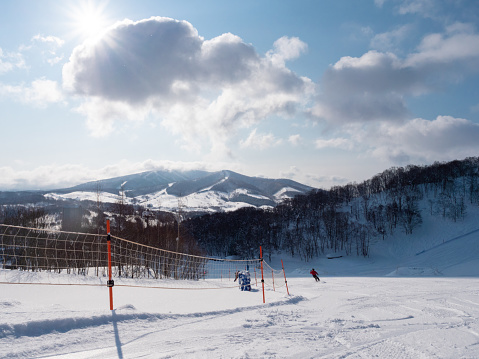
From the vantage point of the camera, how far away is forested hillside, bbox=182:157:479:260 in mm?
83188

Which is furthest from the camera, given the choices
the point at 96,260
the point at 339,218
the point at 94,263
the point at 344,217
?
the point at 344,217

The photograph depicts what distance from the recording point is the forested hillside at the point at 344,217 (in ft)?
273

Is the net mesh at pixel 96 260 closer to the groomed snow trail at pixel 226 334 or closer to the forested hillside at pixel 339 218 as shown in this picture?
the groomed snow trail at pixel 226 334

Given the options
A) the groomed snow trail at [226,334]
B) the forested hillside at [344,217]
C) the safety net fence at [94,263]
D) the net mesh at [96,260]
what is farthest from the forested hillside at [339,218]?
the groomed snow trail at [226,334]

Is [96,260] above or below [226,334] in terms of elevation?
above

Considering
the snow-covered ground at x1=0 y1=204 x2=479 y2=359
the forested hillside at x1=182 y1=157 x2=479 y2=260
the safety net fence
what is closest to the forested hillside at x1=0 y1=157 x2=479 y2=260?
the forested hillside at x1=182 y1=157 x2=479 y2=260

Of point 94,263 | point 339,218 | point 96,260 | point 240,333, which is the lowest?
point 94,263

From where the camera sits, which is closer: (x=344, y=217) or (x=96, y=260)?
(x=96, y=260)

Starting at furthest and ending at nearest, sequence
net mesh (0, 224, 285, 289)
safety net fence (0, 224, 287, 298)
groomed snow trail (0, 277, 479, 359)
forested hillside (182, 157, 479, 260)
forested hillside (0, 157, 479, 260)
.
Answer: forested hillside (182, 157, 479, 260)
forested hillside (0, 157, 479, 260)
net mesh (0, 224, 285, 289)
safety net fence (0, 224, 287, 298)
groomed snow trail (0, 277, 479, 359)

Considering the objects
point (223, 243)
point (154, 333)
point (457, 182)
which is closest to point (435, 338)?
point (154, 333)

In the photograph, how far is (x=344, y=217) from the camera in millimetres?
90312

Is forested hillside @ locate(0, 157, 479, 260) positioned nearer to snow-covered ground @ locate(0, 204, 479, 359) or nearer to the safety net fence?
the safety net fence

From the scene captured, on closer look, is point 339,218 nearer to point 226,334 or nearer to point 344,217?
point 344,217

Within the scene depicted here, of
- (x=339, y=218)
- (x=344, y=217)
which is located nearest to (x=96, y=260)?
(x=339, y=218)
